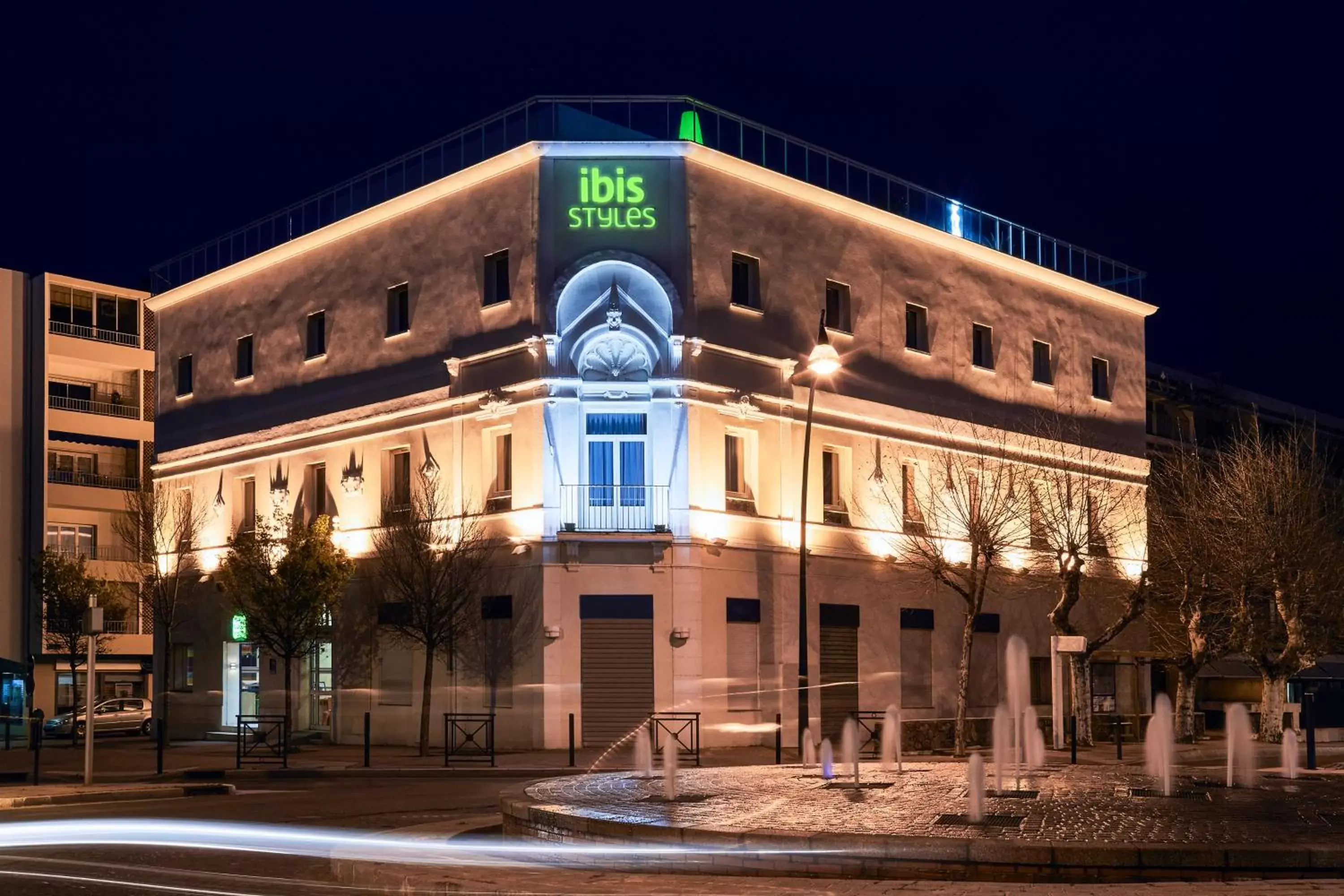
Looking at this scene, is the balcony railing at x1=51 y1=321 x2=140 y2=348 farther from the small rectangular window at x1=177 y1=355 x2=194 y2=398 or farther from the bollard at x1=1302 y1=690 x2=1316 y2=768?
the bollard at x1=1302 y1=690 x2=1316 y2=768

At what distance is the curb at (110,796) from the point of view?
2100cm

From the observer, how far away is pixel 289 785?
26375 mm

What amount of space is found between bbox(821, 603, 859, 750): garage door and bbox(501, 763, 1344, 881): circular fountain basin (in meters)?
17.8

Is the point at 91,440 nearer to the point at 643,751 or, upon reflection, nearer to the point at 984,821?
the point at 643,751

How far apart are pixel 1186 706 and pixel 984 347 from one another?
36.7 ft

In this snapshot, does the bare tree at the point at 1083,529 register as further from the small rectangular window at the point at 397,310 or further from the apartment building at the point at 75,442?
the apartment building at the point at 75,442

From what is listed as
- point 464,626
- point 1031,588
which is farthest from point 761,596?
point 1031,588

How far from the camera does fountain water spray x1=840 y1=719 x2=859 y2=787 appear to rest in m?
19.0

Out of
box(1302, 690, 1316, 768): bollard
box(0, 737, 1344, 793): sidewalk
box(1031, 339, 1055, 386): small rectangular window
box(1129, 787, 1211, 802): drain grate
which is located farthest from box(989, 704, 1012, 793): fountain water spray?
box(1031, 339, 1055, 386): small rectangular window

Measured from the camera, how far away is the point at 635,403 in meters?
34.6

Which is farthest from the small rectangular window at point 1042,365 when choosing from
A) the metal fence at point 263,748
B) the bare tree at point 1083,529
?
the metal fence at point 263,748

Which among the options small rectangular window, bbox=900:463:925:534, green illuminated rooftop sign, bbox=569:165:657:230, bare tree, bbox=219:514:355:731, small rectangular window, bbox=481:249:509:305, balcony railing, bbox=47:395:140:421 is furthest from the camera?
balcony railing, bbox=47:395:140:421

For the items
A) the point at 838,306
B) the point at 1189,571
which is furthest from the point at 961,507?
the point at 838,306

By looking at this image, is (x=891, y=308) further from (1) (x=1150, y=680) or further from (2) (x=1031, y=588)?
(1) (x=1150, y=680)
